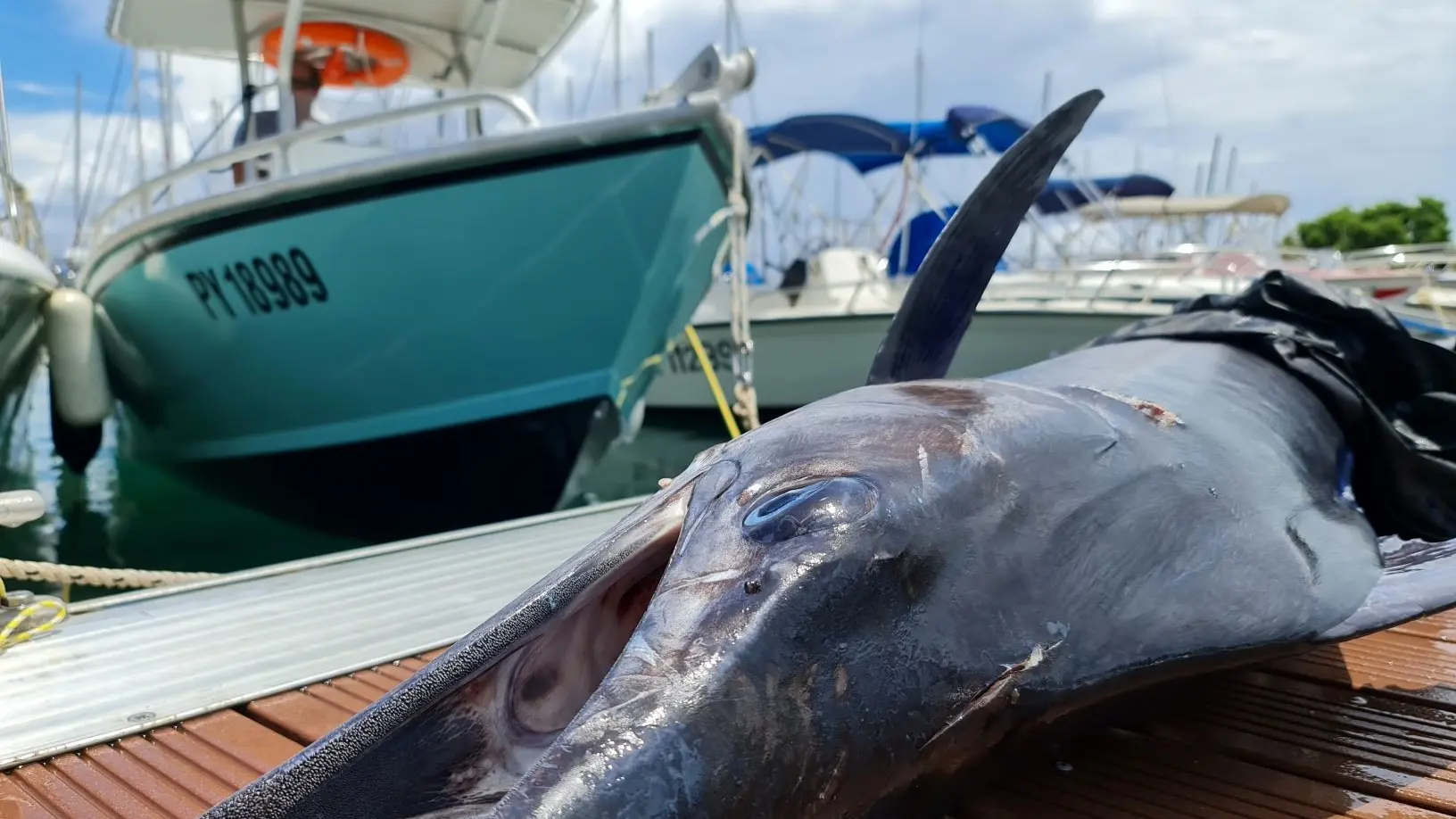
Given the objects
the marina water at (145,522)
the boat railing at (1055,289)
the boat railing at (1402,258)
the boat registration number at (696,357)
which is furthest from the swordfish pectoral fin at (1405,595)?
the boat railing at (1402,258)

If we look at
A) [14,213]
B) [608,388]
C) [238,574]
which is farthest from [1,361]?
[238,574]

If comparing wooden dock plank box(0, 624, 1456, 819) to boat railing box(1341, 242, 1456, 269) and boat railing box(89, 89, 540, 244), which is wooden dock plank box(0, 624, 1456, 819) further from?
boat railing box(1341, 242, 1456, 269)

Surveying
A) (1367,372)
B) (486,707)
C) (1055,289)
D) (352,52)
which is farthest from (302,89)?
(1055,289)

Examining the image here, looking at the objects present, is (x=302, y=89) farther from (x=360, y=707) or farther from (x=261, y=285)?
(x=360, y=707)

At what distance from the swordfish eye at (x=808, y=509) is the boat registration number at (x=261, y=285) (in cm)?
431

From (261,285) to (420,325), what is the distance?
0.82 metres

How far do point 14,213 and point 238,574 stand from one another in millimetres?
4257

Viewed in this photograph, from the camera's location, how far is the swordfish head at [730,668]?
0.93 metres

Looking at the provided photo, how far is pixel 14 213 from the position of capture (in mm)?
5781

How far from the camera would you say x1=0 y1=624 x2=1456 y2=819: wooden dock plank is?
5.03 ft

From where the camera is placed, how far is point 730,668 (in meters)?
0.99

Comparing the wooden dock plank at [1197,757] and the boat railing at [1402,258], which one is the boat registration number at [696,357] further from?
the wooden dock plank at [1197,757]

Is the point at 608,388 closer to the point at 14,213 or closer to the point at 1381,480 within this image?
the point at 14,213

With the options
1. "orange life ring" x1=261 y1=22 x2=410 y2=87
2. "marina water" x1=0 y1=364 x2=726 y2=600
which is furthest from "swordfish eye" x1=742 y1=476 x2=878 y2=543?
"orange life ring" x1=261 y1=22 x2=410 y2=87
